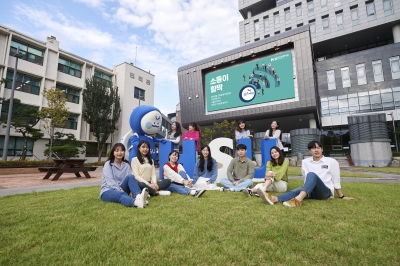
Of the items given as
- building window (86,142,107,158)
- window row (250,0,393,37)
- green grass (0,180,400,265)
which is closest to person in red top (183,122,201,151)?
green grass (0,180,400,265)

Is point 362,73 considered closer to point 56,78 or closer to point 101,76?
point 101,76

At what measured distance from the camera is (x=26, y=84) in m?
18.8

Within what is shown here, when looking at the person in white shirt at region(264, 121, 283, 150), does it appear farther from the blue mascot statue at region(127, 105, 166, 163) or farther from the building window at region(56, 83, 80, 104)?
the building window at region(56, 83, 80, 104)

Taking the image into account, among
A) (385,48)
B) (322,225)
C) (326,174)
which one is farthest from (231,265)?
(385,48)

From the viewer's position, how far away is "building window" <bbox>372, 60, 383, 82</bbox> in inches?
917

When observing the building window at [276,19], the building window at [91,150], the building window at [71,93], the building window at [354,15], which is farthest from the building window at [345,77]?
the building window at [71,93]

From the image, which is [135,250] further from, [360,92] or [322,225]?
[360,92]

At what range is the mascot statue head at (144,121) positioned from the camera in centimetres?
741

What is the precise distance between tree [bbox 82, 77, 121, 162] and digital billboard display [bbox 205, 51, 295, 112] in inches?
459

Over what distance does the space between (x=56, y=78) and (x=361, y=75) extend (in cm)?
3273

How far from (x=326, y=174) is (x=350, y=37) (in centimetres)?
3119

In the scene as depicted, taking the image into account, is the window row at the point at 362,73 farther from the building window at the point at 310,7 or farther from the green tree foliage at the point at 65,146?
the green tree foliage at the point at 65,146

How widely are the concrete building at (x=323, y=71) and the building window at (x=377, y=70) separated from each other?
9cm

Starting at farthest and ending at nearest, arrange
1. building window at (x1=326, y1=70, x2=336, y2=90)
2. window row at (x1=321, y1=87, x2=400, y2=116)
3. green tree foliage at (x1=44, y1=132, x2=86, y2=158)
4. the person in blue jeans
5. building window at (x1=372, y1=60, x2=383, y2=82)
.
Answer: building window at (x1=326, y1=70, x2=336, y2=90)
building window at (x1=372, y1=60, x2=383, y2=82)
window row at (x1=321, y1=87, x2=400, y2=116)
green tree foliage at (x1=44, y1=132, x2=86, y2=158)
the person in blue jeans
